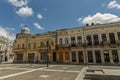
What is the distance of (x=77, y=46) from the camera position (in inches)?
1079

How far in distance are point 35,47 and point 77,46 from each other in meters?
14.2

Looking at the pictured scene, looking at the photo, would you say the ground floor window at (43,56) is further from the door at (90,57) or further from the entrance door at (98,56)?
the entrance door at (98,56)

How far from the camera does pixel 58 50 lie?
97.6 ft

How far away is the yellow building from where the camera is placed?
3105cm

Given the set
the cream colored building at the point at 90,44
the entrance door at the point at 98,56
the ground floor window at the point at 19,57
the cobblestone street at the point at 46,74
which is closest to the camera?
the cobblestone street at the point at 46,74

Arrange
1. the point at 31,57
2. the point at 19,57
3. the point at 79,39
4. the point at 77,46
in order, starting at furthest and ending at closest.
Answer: the point at 19,57 < the point at 31,57 < the point at 79,39 < the point at 77,46

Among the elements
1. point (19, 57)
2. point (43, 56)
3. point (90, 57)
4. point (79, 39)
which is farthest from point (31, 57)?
point (90, 57)

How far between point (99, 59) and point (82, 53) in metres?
4.31

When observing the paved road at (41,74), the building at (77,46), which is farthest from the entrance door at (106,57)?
the paved road at (41,74)

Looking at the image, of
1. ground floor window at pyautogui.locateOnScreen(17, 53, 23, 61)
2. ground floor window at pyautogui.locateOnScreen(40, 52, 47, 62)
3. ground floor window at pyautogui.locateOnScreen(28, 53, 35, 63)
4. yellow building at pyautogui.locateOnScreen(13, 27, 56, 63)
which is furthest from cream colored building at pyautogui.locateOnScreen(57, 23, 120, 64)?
ground floor window at pyautogui.locateOnScreen(17, 53, 23, 61)

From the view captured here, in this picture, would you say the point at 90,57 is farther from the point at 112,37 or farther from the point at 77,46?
the point at 112,37

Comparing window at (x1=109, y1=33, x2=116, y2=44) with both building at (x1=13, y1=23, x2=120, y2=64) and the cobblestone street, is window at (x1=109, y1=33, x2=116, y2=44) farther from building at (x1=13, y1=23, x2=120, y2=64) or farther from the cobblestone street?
the cobblestone street

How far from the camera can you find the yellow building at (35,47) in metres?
31.0

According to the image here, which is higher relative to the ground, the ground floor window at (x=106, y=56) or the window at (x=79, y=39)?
the window at (x=79, y=39)
